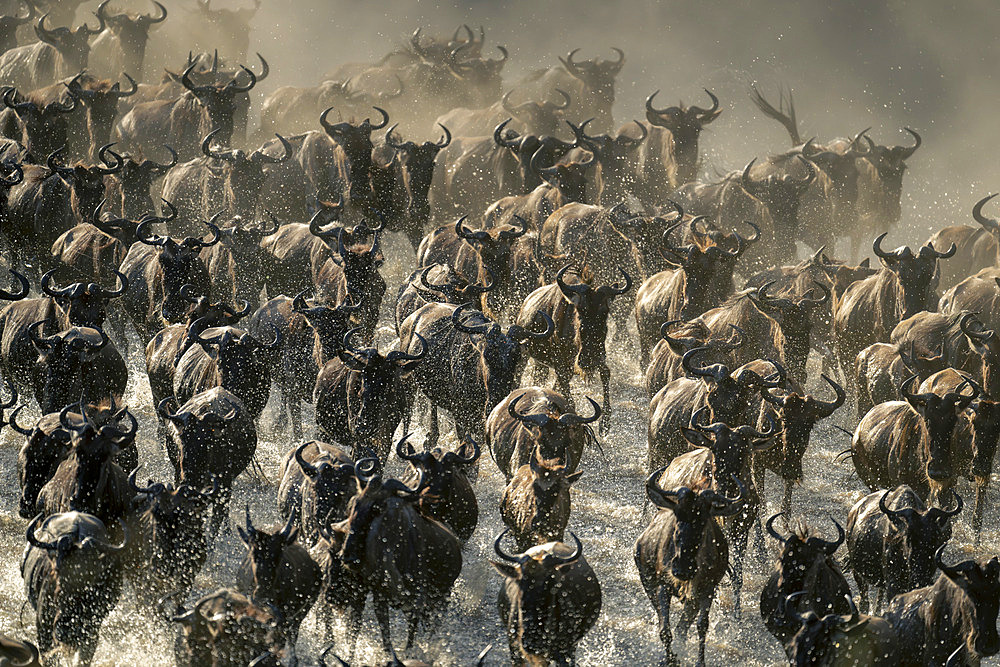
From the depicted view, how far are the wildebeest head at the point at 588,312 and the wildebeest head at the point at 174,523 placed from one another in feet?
14.7

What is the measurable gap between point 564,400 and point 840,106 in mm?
22166

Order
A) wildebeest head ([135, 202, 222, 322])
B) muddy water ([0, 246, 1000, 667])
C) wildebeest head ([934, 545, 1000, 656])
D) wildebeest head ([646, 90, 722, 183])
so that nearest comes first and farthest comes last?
wildebeest head ([934, 545, 1000, 656]), muddy water ([0, 246, 1000, 667]), wildebeest head ([135, 202, 222, 322]), wildebeest head ([646, 90, 722, 183])

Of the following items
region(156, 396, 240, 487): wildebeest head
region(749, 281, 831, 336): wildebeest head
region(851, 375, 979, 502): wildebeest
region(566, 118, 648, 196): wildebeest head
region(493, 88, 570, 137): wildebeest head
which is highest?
region(493, 88, 570, 137): wildebeest head

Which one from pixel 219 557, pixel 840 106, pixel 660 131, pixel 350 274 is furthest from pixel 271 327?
pixel 840 106

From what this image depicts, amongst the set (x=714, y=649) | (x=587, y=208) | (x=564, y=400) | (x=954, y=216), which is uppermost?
(x=954, y=216)

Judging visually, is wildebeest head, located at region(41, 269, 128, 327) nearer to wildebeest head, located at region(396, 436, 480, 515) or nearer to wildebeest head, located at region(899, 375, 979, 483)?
wildebeest head, located at region(396, 436, 480, 515)

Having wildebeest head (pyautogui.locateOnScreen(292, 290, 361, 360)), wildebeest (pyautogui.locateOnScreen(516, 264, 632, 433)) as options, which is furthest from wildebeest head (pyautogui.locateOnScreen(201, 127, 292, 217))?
wildebeest (pyautogui.locateOnScreen(516, 264, 632, 433))

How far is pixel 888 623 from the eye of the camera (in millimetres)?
8555

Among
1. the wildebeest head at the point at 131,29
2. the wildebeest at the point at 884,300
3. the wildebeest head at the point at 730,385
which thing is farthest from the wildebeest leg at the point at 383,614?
the wildebeest head at the point at 131,29

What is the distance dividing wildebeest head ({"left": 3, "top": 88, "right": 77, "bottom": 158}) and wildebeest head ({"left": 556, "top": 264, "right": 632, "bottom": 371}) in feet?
28.9

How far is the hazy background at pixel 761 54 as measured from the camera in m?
29.5

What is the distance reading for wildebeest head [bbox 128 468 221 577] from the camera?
9.47 meters

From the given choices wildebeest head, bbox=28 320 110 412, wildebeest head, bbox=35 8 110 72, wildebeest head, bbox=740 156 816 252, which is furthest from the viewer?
wildebeest head, bbox=35 8 110 72

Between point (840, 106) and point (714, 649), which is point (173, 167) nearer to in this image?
point (714, 649)
